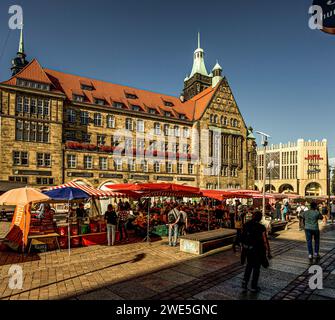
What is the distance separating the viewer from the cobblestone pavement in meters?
5.98

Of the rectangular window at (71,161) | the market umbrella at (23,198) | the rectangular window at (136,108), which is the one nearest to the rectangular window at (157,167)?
the rectangular window at (136,108)

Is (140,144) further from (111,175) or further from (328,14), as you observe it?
→ (328,14)

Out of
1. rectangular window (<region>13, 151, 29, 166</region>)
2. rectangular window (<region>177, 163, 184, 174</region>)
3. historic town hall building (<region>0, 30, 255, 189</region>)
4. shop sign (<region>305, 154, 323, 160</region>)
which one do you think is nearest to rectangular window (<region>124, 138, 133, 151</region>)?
historic town hall building (<region>0, 30, 255, 189</region>)

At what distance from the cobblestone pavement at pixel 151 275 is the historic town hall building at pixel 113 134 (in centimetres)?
1608

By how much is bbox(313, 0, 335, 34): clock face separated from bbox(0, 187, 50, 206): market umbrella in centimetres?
1023

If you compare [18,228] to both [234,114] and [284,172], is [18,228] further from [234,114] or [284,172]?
[284,172]

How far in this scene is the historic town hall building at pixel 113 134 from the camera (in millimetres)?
29938

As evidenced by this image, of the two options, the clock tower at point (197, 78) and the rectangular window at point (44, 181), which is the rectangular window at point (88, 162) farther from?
the clock tower at point (197, 78)

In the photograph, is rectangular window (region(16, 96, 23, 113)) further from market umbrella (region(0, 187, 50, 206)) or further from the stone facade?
the stone facade

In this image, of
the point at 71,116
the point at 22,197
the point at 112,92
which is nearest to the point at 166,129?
the point at 112,92

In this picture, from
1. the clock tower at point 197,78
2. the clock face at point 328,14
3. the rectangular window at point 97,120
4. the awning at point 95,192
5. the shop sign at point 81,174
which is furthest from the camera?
the clock tower at point 197,78

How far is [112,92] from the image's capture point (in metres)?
40.6

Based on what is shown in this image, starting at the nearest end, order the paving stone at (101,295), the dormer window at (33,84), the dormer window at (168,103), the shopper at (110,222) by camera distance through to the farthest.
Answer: the paving stone at (101,295)
the shopper at (110,222)
the dormer window at (33,84)
the dormer window at (168,103)
